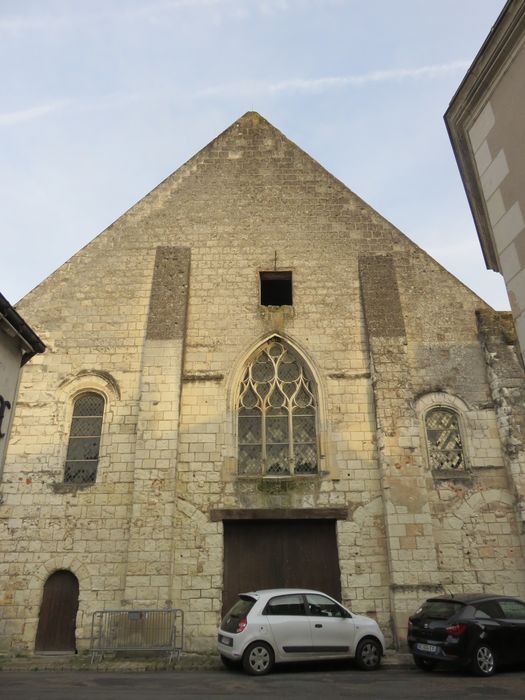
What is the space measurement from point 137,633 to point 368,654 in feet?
12.3

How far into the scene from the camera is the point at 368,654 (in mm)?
7848

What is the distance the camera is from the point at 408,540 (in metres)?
9.70

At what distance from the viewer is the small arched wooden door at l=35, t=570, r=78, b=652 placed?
9367mm

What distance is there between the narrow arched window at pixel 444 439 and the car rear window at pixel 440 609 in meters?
3.17

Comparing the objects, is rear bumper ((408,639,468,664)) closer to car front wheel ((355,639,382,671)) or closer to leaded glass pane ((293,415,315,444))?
car front wheel ((355,639,382,671))

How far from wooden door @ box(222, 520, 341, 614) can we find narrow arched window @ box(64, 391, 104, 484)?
2898 mm

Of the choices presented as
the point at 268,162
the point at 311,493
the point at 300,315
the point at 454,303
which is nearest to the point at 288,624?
the point at 311,493

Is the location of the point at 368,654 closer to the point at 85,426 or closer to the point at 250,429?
the point at 250,429

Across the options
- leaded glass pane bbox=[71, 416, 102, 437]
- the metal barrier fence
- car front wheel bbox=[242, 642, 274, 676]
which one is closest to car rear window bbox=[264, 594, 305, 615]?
car front wheel bbox=[242, 642, 274, 676]

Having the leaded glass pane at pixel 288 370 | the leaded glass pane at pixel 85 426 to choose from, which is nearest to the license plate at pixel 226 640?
the leaded glass pane at pixel 85 426

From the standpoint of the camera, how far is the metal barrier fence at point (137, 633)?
8812 millimetres

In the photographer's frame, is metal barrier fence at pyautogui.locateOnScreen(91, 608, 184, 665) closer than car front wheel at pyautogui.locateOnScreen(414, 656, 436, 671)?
No

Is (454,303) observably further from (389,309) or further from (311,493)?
(311,493)

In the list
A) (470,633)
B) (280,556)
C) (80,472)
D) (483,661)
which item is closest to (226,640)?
(280,556)
